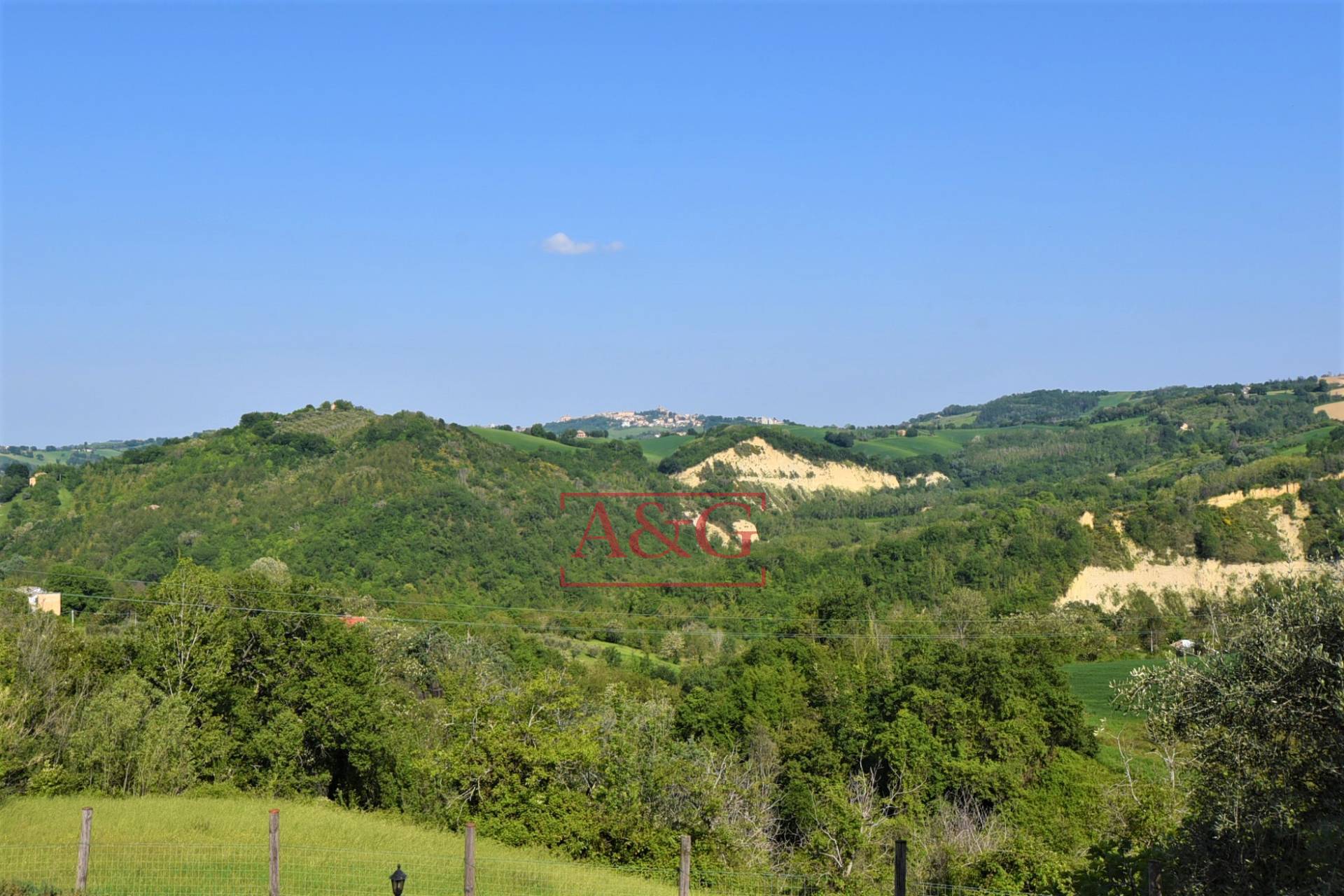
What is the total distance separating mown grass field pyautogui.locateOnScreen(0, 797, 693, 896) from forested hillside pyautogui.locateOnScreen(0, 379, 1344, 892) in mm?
2195

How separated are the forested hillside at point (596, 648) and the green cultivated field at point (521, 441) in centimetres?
135

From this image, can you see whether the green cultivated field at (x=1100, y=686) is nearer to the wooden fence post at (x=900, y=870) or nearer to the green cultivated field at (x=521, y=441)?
the wooden fence post at (x=900, y=870)

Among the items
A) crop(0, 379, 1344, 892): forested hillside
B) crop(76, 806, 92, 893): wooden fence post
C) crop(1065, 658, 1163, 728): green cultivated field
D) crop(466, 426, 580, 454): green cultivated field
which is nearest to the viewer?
crop(76, 806, 92, 893): wooden fence post

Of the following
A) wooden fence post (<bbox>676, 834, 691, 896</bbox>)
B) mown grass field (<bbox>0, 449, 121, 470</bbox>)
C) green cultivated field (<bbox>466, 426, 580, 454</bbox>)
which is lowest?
wooden fence post (<bbox>676, 834, 691, 896</bbox>)

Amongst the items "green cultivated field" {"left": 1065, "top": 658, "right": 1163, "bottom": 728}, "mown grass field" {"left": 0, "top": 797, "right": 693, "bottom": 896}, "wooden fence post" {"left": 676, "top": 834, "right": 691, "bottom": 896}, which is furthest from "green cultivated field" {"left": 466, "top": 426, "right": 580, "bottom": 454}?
"wooden fence post" {"left": 676, "top": 834, "right": 691, "bottom": 896}

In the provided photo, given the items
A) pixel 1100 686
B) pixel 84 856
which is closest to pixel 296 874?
pixel 84 856

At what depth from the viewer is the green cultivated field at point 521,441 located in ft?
398

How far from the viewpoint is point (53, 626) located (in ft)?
103

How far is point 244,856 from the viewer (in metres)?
15.5

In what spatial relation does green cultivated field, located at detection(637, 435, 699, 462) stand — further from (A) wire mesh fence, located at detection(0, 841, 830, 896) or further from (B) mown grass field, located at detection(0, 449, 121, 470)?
(A) wire mesh fence, located at detection(0, 841, 830, 896)

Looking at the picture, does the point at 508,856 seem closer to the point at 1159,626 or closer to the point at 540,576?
the point at 1159,626

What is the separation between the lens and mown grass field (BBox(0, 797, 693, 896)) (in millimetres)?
13742

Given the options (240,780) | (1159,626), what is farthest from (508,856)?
(1159,626)

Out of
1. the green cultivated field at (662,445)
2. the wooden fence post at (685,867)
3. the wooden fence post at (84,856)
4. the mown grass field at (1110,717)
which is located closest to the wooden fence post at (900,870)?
the wooden fence post at (685,867)
